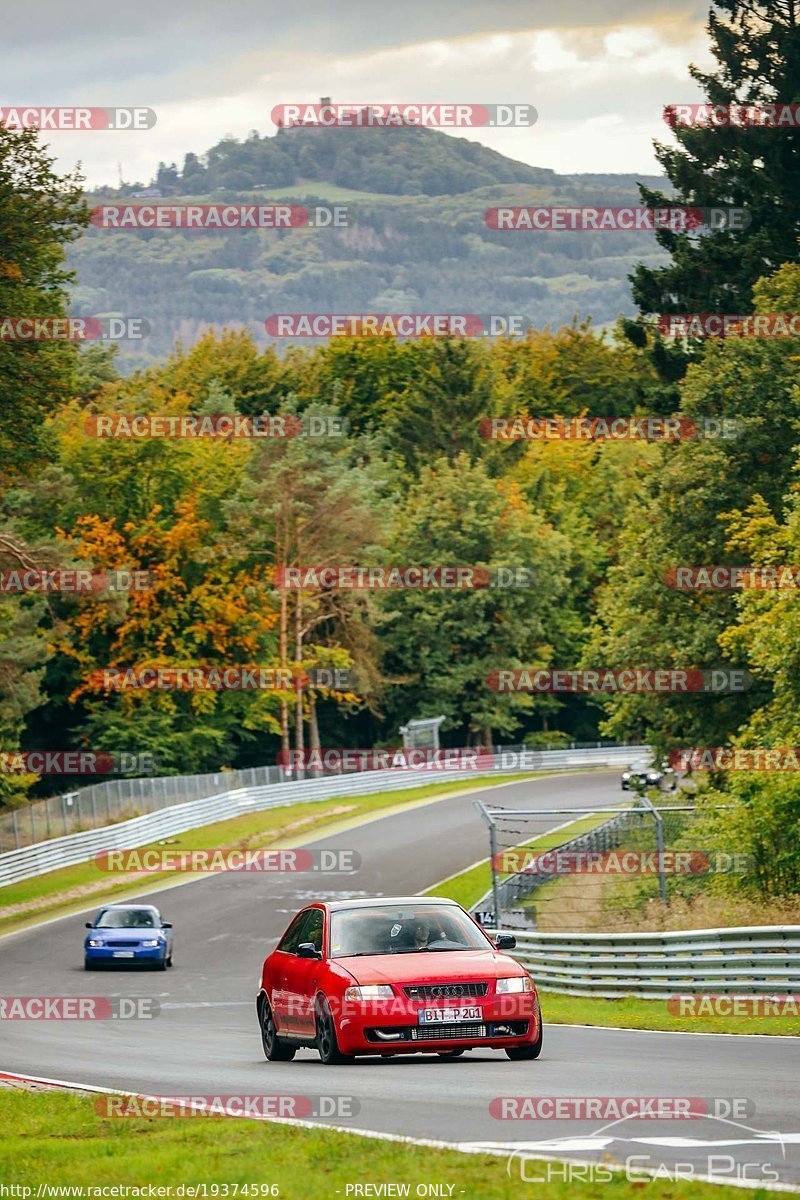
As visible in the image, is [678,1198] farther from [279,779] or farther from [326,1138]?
[279,779]

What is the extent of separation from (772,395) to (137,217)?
50.5 feet

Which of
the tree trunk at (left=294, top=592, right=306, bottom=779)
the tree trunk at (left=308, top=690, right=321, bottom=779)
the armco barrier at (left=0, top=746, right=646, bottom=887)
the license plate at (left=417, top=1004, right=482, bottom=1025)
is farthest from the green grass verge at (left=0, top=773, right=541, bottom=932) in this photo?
the license plate at (left=417, top=1004, right=482, bottom=1025)

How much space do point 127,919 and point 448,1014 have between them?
22.6m

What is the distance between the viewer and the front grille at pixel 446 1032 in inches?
547

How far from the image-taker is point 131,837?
5619 cm

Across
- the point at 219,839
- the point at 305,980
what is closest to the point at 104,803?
the point at 219,839

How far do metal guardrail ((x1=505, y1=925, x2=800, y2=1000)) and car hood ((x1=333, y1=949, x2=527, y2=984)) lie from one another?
20.7ft

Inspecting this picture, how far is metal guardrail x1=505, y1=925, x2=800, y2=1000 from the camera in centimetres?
2031

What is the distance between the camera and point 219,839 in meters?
58.1

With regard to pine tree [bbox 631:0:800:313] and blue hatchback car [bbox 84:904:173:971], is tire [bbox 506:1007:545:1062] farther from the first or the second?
pine tree [bbox 631:0:800:313]

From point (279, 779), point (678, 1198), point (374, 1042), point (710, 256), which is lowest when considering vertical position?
point (279, 779)

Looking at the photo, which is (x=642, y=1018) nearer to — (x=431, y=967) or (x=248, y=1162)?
(x=431, y=967)

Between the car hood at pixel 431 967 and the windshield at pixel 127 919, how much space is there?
2162 cm

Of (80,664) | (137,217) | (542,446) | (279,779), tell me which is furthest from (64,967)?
(542,446)
